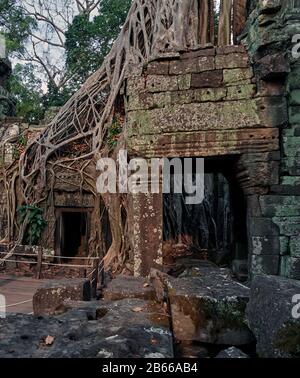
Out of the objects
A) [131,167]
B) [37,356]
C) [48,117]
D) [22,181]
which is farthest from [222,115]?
[48,117]

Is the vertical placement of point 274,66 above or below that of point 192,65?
below

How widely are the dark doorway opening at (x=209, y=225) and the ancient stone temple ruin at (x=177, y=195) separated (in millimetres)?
59

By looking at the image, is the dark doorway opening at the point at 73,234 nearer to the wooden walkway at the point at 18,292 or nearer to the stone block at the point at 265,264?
the wooden walkway at the point at 18,292

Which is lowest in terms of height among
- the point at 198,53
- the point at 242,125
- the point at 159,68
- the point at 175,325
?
the point at 175,325

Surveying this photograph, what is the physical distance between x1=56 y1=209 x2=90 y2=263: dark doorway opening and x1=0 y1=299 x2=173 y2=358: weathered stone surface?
787 cm

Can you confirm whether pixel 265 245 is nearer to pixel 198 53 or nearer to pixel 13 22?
pixel 198 53

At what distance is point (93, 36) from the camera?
1622cm

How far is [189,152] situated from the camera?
451cm

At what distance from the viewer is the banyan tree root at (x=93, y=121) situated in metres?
7.56

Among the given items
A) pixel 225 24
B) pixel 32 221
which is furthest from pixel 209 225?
pixel 225 24

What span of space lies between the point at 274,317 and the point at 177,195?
25.8ft

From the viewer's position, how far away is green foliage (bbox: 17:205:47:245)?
30.9 ft

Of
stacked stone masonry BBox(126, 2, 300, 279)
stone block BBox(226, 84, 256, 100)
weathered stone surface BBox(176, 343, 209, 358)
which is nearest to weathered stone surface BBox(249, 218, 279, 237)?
stacked stone masonry BBox(126, 2, 300, 279)

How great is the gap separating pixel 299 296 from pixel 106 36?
53.6 ft
